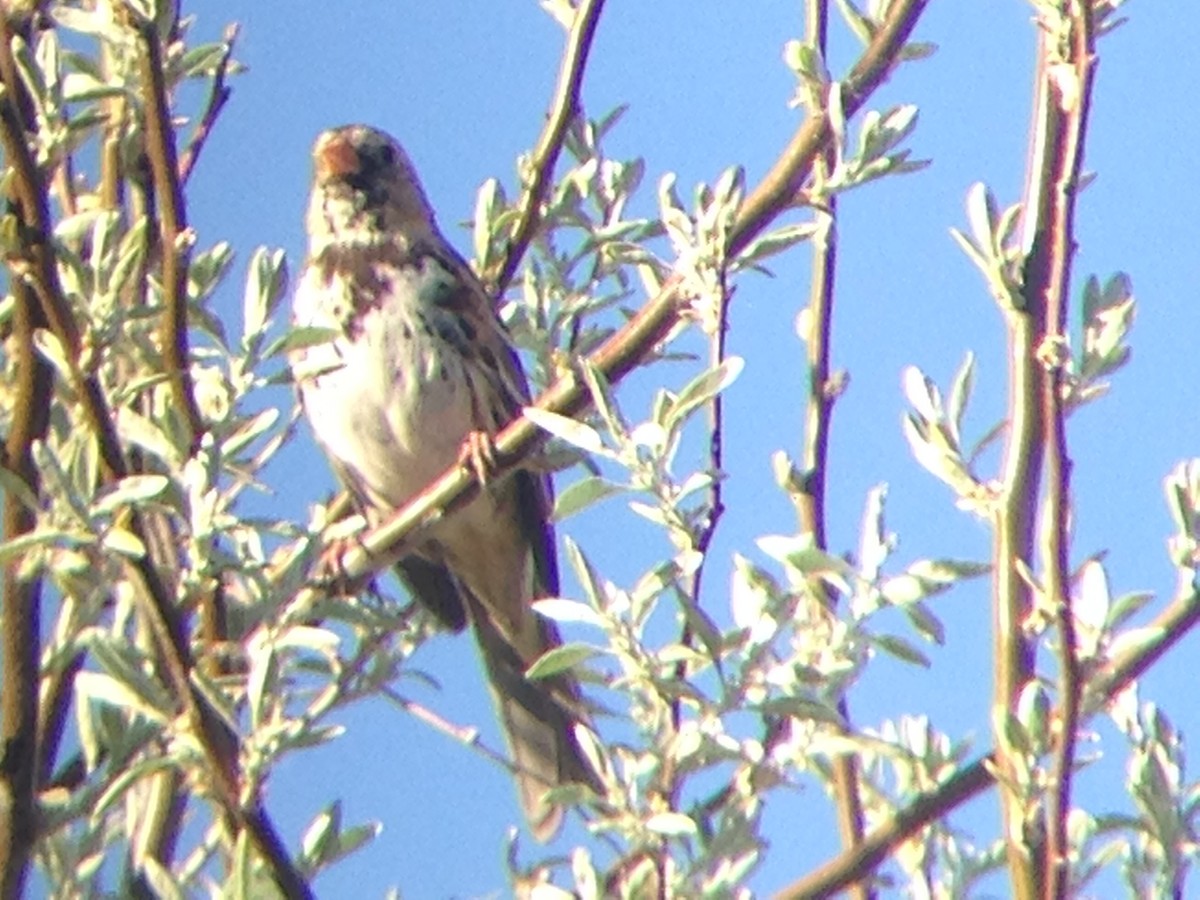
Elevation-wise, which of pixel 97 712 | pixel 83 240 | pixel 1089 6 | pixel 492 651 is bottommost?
pixel 492 651

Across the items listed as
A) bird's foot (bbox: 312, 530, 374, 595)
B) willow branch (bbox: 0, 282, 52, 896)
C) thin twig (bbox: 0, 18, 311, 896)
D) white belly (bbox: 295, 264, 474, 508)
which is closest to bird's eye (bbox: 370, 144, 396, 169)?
white belly (bbox: 295, 264, 474, 508)

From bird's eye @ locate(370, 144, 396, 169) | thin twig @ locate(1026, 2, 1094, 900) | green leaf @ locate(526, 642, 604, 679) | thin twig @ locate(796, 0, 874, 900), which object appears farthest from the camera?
bird's eye @ locate(370, 144, 396, 169)

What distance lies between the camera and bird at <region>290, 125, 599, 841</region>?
292 cm

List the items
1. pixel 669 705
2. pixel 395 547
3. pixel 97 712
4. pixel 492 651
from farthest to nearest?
1. pixel 492 651
2. pixel 395 547
3. pixel 97 712
4. pixel 669 705

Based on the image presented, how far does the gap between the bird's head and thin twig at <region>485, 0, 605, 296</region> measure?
1044mm

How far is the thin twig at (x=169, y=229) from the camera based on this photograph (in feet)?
4.58

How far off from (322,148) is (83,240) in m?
1.40

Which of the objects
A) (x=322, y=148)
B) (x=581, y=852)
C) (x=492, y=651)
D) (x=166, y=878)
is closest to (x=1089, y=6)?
(x=581, y=852)

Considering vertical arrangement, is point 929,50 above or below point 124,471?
above

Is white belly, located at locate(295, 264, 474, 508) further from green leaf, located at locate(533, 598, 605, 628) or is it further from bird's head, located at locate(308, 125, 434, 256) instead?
green leaf, located at locate(533, 598, 605, 628)

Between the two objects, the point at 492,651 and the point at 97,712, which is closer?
the point at 97,712

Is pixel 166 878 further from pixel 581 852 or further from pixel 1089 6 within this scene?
pixel 1089 6

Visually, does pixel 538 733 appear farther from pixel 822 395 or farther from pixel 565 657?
pixel 565 657

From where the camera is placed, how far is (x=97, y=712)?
144cm
